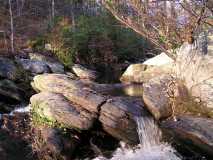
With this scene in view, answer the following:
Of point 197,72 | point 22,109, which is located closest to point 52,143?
point 197,72

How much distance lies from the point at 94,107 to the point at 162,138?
6.78ft

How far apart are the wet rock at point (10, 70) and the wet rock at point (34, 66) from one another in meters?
0.45

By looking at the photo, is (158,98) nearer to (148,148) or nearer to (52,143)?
(148,148)

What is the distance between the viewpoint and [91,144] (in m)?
10.5

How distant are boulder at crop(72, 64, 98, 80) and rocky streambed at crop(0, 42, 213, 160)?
7.21 meters

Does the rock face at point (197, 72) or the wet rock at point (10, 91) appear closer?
the rock face at point (197, 72)

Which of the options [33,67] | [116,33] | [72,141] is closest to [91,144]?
[72,141]

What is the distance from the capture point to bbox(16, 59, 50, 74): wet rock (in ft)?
59.6

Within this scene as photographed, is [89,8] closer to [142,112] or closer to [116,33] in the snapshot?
[116,33]

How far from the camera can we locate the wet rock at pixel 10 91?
575 inches

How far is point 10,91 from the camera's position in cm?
1497

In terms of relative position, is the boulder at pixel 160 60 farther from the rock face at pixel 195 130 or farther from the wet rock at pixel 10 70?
the rock face at pixel 195 130

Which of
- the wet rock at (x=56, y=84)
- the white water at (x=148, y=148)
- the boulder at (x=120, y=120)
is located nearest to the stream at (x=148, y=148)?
the white water at (x=148, y=148)

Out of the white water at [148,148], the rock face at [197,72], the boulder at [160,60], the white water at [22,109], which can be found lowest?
the white water at [22,109]
